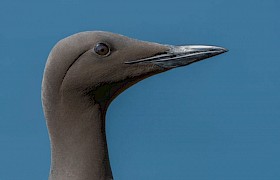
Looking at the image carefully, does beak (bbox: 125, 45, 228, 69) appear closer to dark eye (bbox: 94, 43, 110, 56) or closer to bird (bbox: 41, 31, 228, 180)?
bird (bbox: 41, 31, 228, 180)

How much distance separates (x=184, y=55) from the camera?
6078mm

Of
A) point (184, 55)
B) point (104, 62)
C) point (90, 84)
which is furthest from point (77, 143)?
point (184, 55)

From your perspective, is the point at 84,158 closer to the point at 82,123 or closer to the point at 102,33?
the point at 82,123

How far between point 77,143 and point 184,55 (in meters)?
1.15

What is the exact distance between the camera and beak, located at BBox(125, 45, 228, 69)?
6.01 m

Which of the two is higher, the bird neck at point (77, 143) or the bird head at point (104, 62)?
the bird head at point (104, 62)

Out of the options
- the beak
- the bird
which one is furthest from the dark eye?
the beak

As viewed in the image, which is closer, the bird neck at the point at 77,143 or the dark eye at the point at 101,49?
the dark eye at the point at 101,49

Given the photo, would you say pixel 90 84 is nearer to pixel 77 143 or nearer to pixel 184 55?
pixel 77 143

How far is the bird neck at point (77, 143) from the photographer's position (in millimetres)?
5945

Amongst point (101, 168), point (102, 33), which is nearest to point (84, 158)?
point (101, 168)

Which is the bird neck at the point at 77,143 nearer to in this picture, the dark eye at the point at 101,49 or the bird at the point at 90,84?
the bird at the point at 90,84

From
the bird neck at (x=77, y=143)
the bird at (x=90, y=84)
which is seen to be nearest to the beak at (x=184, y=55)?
the bird at (x=90, y=84)

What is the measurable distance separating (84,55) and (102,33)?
24 cm
